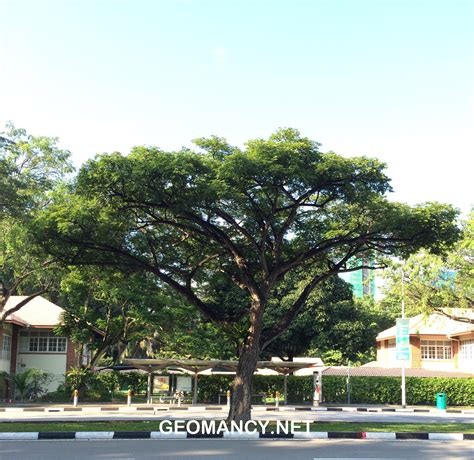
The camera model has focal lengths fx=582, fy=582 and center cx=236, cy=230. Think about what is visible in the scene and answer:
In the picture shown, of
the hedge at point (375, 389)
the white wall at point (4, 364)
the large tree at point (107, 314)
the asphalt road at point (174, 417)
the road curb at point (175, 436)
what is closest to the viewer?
the road curb at point (175, 436)

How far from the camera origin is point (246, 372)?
18.0m

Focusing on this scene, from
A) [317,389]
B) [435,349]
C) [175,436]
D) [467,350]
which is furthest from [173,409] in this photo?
[435,349]

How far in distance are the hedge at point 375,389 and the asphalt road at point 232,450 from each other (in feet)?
65.1

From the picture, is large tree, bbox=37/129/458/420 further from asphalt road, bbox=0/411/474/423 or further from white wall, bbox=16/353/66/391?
white wall, bbox=16/353/66/391

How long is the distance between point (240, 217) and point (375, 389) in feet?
69.9

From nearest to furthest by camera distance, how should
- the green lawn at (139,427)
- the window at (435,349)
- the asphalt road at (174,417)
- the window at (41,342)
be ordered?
the green lawn at (139,427) → the asphalt road at (174,417) → the window at (41,342) → the window at (435,349)

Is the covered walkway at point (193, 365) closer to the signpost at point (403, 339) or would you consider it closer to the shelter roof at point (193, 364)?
the shelter roof at point (193, 364)

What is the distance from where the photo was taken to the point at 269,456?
11.7 m

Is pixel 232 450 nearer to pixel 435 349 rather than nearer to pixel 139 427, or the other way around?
pixel 139 427

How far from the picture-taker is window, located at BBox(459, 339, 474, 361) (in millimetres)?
40281

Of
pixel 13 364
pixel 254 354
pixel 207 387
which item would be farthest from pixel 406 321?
pixel 13 364

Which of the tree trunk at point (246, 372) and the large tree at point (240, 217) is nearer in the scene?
the large tree at point (240, 217)

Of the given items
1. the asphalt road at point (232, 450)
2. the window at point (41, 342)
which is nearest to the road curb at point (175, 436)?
the asphalt road at point (232, 450)

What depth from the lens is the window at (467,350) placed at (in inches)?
1586
